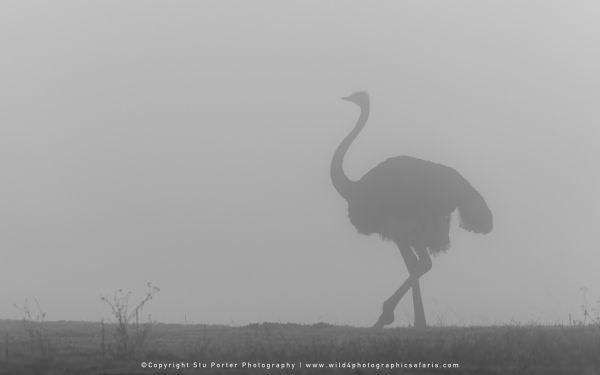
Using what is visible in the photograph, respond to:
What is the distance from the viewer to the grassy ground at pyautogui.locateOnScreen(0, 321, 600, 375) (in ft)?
35.8

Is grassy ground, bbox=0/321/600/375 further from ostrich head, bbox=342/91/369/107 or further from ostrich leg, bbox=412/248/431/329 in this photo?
ostrich head, bbox=342/91/369/107

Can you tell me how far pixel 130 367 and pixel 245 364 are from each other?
1356 mm

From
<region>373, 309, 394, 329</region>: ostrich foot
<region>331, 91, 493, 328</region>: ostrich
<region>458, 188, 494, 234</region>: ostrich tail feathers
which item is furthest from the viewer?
<region>458, 188, 494, 234</region>: ostrich tail feathers

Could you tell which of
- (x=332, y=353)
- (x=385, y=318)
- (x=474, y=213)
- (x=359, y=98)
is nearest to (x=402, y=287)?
(x=385, y=318)

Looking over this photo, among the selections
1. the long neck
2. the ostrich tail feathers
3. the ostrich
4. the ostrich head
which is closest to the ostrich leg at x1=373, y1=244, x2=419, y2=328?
the ostrich

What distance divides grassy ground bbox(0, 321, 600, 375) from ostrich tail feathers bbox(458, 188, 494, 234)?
7.06 m

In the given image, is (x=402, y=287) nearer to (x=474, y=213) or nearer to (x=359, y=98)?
(x=474, y=213)

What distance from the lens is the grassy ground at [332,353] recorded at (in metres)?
10.9

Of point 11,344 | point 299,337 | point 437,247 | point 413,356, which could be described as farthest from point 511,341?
point 437,247

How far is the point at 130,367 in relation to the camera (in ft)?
35.6

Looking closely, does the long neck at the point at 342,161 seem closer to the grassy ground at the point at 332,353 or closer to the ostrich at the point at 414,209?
the ostrich at the point at 414,209

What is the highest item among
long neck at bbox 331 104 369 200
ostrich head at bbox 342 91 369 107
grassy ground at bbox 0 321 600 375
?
ostrich head at bbox 342 91 369 107

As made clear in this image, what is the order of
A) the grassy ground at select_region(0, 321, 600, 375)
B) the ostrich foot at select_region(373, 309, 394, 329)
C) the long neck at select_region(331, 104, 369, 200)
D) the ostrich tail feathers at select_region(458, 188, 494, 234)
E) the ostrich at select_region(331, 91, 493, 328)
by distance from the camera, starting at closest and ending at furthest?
the grassy ground at select_region(0, 321, 600, 375) < the ostrich foot at select_region(373, 309, 394, 329) < the ostrich at select_region(331, 91, 493, 328) < the ostrich tail feathers at select_region(458, 188, 494, 234) < the long neck at select_region(331, 104, 369, 200)

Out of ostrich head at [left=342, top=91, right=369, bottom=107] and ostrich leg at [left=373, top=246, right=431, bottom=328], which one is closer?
ostrich leg at [left=373, top=246, right=431, bottom=328]
